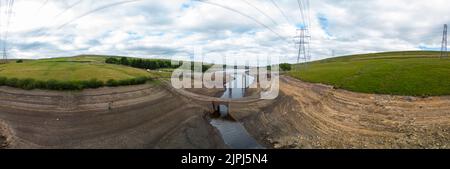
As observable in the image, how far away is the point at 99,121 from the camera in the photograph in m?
36.9

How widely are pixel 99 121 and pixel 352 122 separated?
Answer: 28105 mm

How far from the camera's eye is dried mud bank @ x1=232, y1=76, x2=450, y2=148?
31.5 meters

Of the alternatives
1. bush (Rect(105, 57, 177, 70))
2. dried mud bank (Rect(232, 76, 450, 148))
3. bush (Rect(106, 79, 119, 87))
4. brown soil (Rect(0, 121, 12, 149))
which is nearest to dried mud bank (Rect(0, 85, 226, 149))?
brown soil (Rect(0, 121, 12, 149))

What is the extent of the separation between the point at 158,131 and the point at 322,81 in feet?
114

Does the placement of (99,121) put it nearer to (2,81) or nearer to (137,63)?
(2,81)

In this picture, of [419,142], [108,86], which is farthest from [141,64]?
[419,142]

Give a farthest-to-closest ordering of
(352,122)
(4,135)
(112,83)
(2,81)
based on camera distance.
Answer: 1. (112,83)
2. (2,81)
3. (352,122)
4. (4,135)

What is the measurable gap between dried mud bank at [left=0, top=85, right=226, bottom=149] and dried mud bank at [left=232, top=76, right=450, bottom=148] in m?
7.03

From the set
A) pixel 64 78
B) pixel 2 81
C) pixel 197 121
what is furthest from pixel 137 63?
pixel 197 121

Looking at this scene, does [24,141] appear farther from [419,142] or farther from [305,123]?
[419,142]

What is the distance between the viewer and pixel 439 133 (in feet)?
102

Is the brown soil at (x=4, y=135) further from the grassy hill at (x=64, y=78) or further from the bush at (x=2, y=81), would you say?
the bush at (x=2, y=81)

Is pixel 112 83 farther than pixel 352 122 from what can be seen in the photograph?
Yes

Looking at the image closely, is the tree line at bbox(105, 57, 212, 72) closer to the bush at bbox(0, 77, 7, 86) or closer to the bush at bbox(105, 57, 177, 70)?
the bush at bbox(105, 57, 177, 70)
